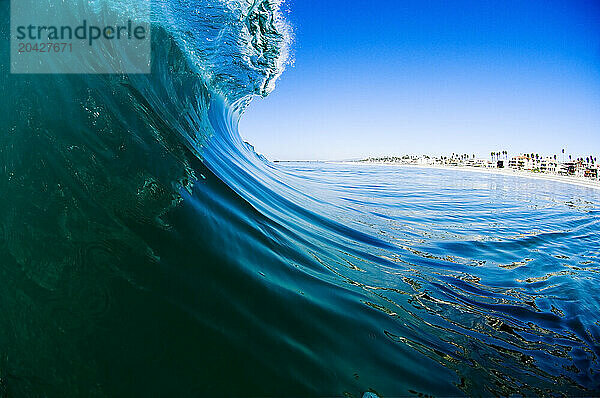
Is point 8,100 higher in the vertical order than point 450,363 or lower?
higher

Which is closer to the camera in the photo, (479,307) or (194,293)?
(194,293)

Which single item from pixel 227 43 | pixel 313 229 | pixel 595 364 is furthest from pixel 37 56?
pixel 595 364

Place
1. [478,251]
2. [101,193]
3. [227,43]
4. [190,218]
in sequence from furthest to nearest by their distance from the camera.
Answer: [227,43] → [478,251] → [190,218] → [101,193]

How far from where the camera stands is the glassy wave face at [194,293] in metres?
1.00

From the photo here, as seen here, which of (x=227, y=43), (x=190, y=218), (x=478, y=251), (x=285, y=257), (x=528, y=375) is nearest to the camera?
(x=528, y=375)

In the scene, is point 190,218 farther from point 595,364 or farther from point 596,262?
point 596,262

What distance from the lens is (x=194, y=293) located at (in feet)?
4.09

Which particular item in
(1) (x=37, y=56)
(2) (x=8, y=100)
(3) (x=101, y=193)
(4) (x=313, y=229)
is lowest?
(4) (x=313, y=229)

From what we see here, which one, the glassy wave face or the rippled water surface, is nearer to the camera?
the glassy wave face

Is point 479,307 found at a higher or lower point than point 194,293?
Result: lower

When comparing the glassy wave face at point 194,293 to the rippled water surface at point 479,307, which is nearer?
the glassy wave face at point 194,293

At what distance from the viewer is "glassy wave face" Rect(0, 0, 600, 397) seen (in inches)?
39.3

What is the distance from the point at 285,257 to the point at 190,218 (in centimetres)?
68

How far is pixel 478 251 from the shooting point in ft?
11.4
